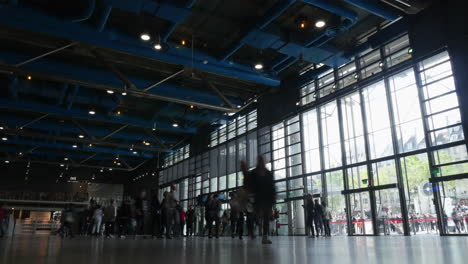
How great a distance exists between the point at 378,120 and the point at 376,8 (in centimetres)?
482

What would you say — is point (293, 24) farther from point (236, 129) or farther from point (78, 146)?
point (78, 146)

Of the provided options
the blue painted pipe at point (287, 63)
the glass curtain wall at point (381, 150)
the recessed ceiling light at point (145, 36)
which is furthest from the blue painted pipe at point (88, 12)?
the glass curtain wall at point (381, 150)

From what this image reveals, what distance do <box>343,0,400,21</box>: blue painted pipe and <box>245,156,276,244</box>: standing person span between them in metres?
7.31

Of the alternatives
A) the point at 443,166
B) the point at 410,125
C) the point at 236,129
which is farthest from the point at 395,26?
the point at 236,129

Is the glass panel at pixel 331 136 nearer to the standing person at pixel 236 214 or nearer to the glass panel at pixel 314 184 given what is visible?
the glass panel at pixel 314 184

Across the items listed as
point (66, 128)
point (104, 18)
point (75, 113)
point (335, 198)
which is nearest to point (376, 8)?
point (335, 198)

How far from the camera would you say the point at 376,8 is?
12.2 metres

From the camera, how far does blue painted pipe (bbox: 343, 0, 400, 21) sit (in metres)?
11.6

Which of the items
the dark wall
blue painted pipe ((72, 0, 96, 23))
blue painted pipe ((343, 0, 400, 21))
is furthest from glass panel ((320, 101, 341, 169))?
blue painted pipe ((72, 0, 96, 23))

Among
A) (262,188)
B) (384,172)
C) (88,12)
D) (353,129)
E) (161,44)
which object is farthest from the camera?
(353,129)

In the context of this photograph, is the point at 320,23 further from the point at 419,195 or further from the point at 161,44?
the point at 419,195

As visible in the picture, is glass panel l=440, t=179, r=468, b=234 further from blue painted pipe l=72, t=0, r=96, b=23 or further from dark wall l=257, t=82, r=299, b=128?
blue painted pipe l=72, t=0, r=96, b=23

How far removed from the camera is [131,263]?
10.4ft

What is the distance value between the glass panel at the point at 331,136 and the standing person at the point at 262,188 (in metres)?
10.2
